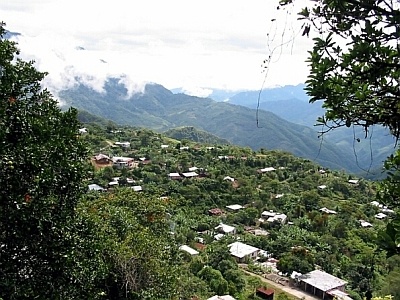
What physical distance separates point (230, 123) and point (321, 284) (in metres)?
147

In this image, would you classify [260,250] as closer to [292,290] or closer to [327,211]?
[292,290]

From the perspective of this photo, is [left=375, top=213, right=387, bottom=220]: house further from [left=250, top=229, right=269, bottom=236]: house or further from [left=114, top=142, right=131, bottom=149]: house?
[left=114, top=142, right=131, bottom=149]: house

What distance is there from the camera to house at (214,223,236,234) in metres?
28.7

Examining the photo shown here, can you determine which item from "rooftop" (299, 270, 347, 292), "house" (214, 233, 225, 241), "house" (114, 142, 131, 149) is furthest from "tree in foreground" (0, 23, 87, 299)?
"house" (114, 142, 131, 149)

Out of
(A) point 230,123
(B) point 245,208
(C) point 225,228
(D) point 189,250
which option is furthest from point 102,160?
(A) point 230,123

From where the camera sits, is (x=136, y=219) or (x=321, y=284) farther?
(x=321, y=284)

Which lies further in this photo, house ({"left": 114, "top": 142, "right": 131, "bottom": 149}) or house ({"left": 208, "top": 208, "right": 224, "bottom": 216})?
house ({"left": 114, "top": 142, "right": 131, "bottom": 149})

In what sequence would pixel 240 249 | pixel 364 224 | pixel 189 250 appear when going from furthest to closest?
pixel 364 224, pixel 240 249, pixel 189 250

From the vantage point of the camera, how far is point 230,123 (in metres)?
167

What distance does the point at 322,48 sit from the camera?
2.07m

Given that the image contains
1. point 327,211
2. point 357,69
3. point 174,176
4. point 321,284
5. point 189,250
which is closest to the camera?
point 357,69

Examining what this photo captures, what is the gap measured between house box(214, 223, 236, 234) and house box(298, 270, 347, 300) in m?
7.49

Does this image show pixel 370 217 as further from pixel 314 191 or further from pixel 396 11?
pixel 396 11

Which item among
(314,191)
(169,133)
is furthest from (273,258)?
(169,133)
